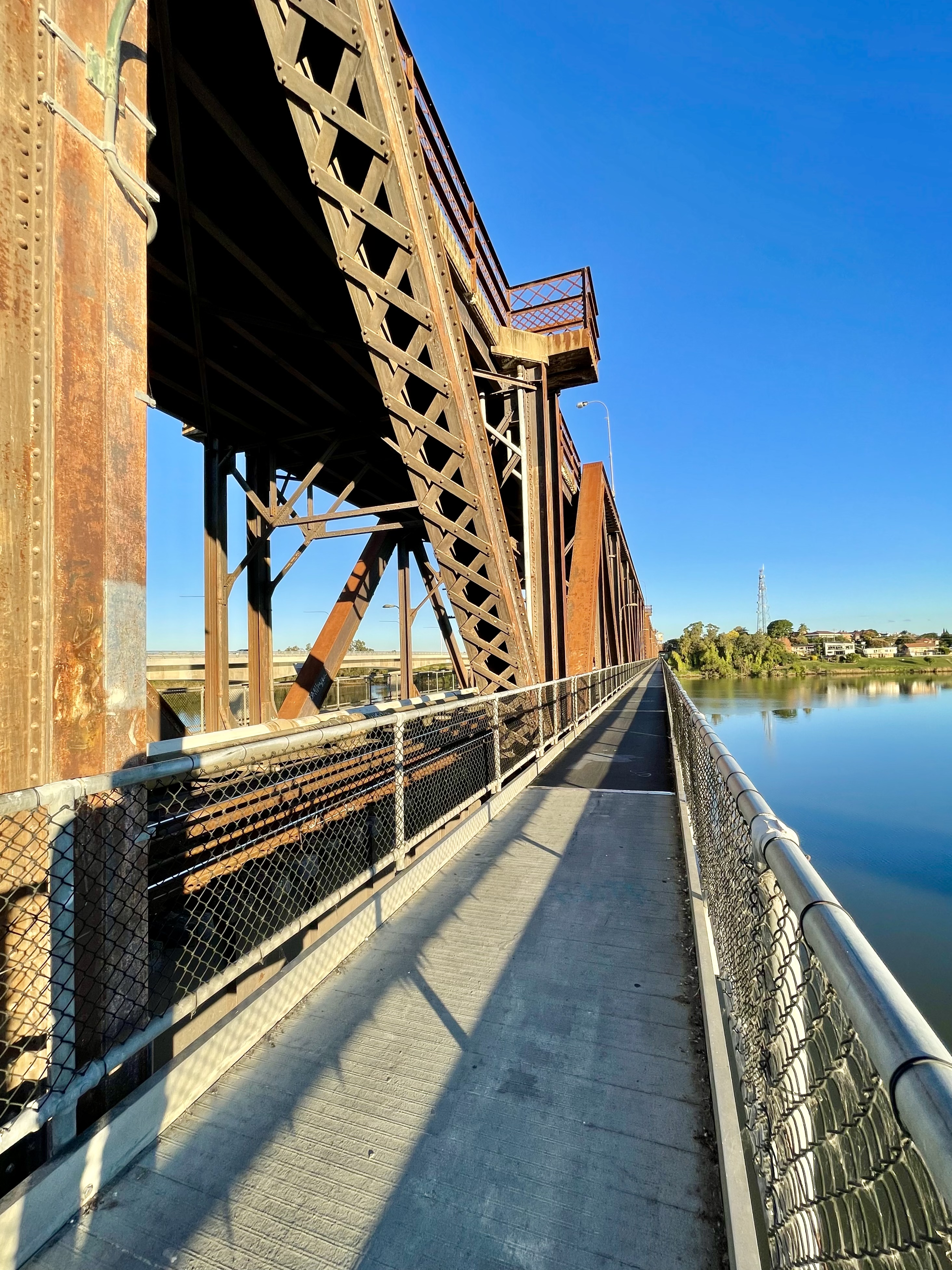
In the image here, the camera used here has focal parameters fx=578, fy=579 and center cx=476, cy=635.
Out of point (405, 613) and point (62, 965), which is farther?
point (405, 613)

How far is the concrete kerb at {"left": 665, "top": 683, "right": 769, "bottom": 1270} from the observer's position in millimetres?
1528

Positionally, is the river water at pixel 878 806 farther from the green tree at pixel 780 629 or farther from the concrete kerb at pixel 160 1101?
the green tree at pixel 780 629

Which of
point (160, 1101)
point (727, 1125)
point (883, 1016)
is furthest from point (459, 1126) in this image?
point (883, 1016)

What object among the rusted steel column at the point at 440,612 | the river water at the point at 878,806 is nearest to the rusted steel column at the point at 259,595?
the rusted steel column at the point at 440,612

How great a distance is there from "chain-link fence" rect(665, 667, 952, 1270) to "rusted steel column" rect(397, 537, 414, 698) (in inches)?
379

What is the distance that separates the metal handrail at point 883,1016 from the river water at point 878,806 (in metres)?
8.02

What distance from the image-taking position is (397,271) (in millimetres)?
4965

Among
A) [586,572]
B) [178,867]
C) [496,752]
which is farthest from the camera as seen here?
[586,572]

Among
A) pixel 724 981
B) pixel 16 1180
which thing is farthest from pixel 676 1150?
pixel 16 1180

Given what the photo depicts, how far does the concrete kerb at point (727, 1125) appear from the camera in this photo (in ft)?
5.01

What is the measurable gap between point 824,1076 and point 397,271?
5696mm

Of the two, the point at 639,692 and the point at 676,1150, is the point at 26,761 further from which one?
the point at 639,692

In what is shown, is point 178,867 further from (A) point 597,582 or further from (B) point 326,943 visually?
(A) point 597,582

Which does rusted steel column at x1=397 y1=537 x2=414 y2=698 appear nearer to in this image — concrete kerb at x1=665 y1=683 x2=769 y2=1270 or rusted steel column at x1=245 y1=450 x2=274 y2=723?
rusted steel column at x1=245 y1=450 x2=274 y2=723
